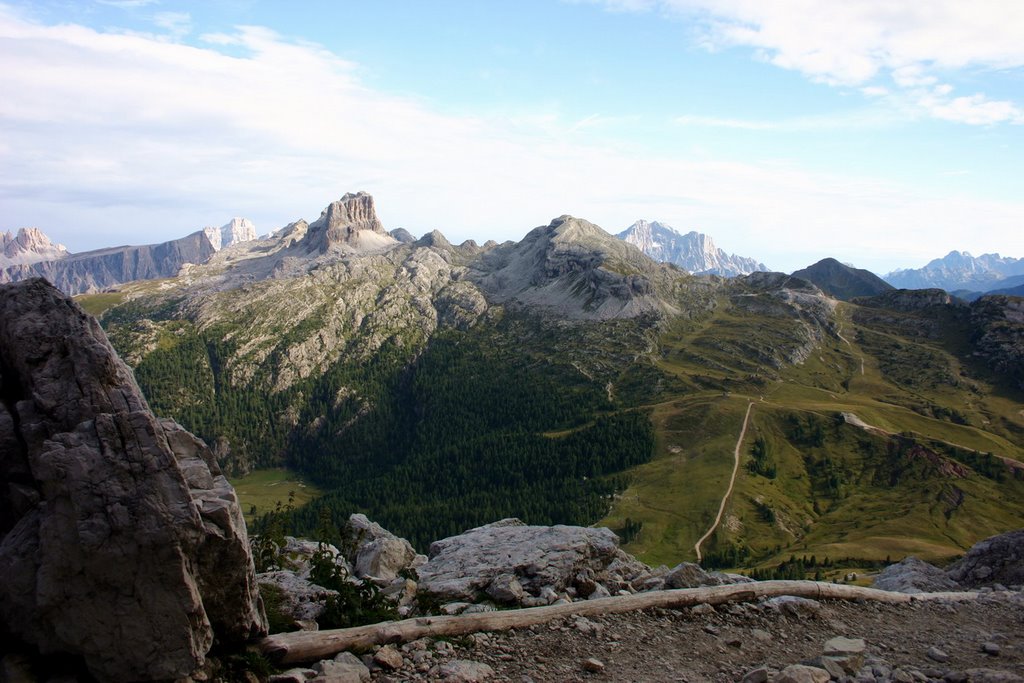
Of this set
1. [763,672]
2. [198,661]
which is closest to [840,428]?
[763,672]

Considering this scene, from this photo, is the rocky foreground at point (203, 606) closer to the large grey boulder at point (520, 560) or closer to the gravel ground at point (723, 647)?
the gravel ground at point (723, 647)

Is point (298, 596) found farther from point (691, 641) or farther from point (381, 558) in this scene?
point (691, 641)

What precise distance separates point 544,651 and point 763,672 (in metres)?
7.42

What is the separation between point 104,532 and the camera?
52.0 feet

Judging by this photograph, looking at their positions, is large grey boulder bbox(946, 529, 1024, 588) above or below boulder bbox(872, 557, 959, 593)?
above

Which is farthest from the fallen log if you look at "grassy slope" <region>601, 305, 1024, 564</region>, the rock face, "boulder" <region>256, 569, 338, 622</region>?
"grassy slope" <region>601, 305, 1024, 564</region>

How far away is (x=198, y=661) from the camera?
642 inches

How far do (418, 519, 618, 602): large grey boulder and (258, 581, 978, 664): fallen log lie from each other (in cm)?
552

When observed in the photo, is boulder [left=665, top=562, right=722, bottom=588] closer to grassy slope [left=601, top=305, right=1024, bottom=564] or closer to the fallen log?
the fallen log

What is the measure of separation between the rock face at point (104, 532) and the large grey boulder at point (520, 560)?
11.5 metres

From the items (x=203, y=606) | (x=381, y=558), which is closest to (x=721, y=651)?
(x=203, y=606)

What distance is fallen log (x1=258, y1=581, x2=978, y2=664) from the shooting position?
61.8 feet

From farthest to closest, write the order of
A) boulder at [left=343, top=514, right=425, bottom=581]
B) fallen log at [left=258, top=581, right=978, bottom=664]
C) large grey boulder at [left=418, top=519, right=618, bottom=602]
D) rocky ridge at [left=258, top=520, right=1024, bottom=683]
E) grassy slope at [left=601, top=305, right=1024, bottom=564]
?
grassy slope at [left=601, top=305, right=1024, bottom=564], boulder at [left=343, top=514, right=425, bottom=581], large grey boulder at [left=418, top=519, right=618, bottom=602], rocky ridge at [left=258, top=520, right=1024, bottom=683], fallen log at [left=258, top=581, right=978, bottom=664]

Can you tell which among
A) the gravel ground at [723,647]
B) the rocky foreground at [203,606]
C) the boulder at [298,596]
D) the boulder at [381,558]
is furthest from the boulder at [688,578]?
the boulder at [298,596]
